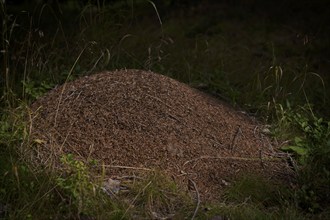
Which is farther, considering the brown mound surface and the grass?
the brown mound surface

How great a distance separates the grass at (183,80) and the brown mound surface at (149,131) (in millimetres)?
137

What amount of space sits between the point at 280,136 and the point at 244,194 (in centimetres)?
85

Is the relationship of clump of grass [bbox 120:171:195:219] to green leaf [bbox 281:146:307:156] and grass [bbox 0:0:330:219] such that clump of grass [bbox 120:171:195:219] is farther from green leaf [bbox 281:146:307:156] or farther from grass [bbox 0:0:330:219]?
green leaf [bbox 281:146:307:156]

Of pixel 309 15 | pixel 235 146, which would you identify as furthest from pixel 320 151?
pixel 309 15

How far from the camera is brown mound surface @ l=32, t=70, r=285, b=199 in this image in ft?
10.6

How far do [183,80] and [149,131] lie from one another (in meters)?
1.32

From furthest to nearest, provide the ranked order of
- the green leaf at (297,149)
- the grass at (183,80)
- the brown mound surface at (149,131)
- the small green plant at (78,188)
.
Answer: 1. the green leaf at (297,149)
2. the brown mound surface at (149,131)
3. the grass at (183,80)
4. the small green plant at (78,188)

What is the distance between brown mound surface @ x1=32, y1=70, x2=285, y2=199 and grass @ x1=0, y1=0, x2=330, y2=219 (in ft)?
0.45

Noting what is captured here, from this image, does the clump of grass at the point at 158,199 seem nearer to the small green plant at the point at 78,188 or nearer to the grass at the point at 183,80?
the grass at the point at 183,80

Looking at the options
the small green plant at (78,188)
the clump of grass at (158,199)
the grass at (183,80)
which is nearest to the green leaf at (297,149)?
the grass at (183,80)

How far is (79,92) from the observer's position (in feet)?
11.7

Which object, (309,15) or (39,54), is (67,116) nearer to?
(39,54)

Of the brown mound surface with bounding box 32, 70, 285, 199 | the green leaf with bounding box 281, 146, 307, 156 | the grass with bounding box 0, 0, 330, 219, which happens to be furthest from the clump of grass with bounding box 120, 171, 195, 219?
the green leaf with bounding box 281, 146, 307, 156

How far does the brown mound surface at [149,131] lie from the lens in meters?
3.22
